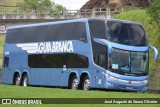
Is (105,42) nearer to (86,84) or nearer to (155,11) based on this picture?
(86,84)

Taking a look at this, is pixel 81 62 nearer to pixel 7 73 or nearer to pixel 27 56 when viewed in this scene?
pixel 27 56

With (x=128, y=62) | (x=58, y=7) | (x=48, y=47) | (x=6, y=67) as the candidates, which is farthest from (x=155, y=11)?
(x=58, y=7)

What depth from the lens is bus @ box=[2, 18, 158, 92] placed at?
81.7 ft

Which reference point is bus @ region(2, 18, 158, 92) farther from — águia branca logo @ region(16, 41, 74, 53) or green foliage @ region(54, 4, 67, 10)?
green foliage @ region(54, 4, 67, 10)

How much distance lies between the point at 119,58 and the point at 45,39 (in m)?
6.98

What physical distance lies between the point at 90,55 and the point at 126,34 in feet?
7.37

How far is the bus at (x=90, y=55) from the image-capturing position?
2491 centimetres

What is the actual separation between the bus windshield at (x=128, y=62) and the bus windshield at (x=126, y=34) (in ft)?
2.03

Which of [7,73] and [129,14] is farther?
[129,14]

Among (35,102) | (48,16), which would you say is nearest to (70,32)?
(35,102)

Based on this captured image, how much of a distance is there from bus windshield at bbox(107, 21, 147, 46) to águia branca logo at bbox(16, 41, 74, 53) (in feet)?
10.1

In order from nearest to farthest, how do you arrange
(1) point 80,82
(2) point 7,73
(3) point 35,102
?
→ 1. (3) point 35,102
2. (1) point 80,82
3. (2) point 7,73

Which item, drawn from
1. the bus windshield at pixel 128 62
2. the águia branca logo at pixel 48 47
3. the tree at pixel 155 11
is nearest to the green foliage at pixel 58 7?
the tree at pixel 155 11

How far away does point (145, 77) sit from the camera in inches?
1021
